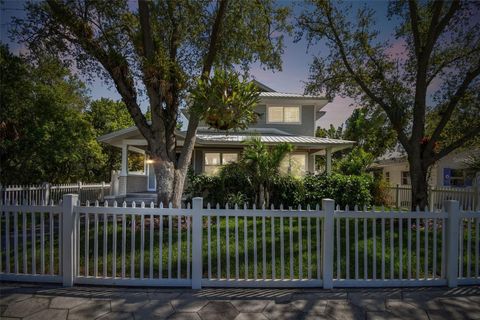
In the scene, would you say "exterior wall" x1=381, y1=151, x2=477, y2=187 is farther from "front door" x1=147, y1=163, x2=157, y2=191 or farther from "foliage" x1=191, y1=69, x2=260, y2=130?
"front door" x1=147, y1=163, x2=157, y2=191

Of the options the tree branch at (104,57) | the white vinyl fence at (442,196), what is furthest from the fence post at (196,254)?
the white vinyl fence at (442,196)

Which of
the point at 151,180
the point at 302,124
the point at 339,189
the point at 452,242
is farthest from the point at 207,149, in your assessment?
the point at 452,242

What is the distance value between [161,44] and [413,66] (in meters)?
8.91

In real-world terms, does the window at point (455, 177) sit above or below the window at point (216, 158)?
below

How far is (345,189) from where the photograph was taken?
488 inches

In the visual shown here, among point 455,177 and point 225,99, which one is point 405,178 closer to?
point 455,177

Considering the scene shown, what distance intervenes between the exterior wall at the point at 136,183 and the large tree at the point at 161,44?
22.3ft

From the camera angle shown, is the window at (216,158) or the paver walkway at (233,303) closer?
the paver walkway at (233,303)

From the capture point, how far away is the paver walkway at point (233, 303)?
3609mm

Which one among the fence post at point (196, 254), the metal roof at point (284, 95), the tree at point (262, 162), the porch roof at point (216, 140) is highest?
the metal roof at point (284, 95)

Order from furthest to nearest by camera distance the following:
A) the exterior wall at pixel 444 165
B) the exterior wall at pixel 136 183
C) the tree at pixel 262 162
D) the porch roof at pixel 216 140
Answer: the exterior wall at pixel 444 165
the exterior wall at pixel 136 183
the porch roof at pixel 216 140
the tree at pixel 262 162

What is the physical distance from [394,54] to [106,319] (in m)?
11.7

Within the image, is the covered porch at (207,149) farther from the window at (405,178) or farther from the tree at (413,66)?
the window at (405,178)

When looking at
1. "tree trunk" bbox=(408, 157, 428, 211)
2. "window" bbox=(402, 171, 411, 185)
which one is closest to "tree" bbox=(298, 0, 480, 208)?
"tree trunk" bbox=(408, 157, 428, 211)
